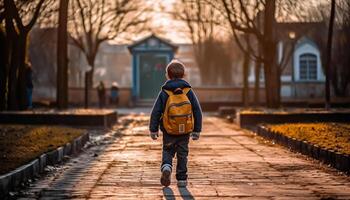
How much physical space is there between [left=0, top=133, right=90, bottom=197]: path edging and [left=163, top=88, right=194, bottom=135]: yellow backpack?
1947mm

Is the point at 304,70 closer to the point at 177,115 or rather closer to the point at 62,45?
the point at 62,45

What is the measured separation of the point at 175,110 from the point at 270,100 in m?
19.5

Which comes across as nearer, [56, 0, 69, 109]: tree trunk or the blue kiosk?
[56, 0, 69, 109]: tree trunk

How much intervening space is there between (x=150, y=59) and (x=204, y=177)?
4140 centimetres

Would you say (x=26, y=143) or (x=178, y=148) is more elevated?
(x=178, y=148)

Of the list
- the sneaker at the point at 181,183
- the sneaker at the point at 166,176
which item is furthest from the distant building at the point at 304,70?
the sneaker at the point at 166,176

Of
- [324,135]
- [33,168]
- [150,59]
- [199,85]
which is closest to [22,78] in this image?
[324,135]

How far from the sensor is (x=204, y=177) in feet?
35.4

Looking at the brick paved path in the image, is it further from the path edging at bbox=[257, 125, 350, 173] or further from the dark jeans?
the dark jeans

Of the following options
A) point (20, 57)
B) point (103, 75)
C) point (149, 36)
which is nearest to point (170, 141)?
point (20, 57)

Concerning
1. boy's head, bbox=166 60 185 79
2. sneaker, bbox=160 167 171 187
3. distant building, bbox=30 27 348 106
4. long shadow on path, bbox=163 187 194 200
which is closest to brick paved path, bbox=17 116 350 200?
long shadow on path, bbox=163 187 194 200

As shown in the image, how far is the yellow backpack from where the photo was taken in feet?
31.8

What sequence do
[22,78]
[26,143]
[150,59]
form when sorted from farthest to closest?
[150,59], [22,78], [26,143]

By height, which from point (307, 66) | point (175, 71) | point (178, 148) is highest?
point (307, 66)
